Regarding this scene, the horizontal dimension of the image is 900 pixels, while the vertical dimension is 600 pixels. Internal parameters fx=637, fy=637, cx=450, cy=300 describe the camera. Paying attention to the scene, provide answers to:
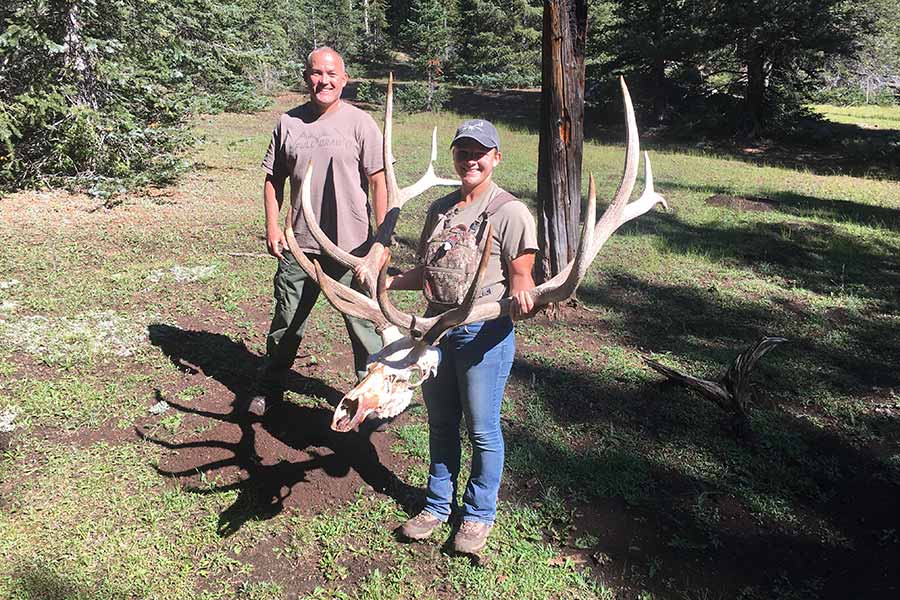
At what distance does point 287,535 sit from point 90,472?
1403 mm

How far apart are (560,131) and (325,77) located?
3.10m

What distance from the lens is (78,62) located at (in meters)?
10.5

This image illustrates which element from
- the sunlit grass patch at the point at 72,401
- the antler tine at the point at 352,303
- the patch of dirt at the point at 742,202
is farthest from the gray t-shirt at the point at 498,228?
the patch of dirt at the point at 742,202

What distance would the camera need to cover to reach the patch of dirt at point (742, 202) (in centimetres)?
1219

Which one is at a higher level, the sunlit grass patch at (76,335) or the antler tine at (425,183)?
the antler tine at (425,183)

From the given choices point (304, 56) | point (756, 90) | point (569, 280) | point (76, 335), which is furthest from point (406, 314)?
point (304, 56)

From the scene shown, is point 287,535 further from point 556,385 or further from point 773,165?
point 773,165

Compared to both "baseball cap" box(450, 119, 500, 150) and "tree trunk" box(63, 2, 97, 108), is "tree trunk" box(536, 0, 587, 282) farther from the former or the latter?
"tree trunk" box(63, 2, 97, 108)

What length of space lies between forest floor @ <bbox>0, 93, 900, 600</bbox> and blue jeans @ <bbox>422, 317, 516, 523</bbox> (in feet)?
0.99

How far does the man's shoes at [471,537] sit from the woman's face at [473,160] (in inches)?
68.5

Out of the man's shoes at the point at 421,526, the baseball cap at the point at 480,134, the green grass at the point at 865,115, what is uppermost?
the green grass at the point at 865,115

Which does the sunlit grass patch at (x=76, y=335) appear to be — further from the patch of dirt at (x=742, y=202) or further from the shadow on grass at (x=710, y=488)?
the patch of dirt at (x=742, y=202)

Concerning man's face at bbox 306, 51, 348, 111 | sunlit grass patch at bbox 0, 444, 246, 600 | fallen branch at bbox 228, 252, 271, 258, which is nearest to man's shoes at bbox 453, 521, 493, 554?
sunlit grass patch at bbox 0, 444, 246, 600

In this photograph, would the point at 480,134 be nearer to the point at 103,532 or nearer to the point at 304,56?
the point at 103,532
